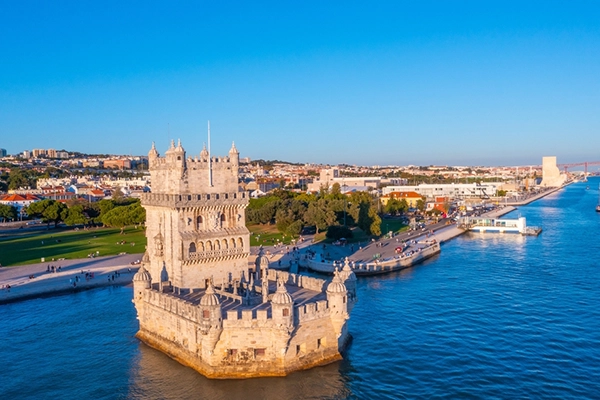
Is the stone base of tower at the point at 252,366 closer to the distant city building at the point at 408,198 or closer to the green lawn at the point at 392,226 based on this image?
the green lawn at the point at 392,226

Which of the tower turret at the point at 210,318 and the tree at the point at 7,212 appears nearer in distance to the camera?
the tower turret at the point at 210,318

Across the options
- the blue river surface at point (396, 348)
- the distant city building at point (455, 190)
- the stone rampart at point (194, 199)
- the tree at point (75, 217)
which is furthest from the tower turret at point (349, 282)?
the distant city building at point (455, 190)

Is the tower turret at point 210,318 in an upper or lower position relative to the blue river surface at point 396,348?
upper

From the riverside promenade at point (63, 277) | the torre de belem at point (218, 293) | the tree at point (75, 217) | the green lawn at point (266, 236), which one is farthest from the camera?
the tree at point (75, 217)

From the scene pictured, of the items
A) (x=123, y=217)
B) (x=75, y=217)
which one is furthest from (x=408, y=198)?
(x=75, y=217)

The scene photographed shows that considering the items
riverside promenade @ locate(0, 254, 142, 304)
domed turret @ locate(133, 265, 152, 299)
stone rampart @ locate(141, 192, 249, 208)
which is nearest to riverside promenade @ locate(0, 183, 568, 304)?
riverside promenade @ locate(0, 254, 142, 304)

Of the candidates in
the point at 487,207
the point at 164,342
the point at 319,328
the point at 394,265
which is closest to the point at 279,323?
the point at 319,328

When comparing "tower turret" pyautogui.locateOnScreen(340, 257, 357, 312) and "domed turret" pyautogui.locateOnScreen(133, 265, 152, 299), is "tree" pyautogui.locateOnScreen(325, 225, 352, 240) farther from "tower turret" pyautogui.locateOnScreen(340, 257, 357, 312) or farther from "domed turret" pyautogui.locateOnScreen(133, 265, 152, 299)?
"domed turret" pyautogui.locateOnScreen(133, 265, 152, 299)
